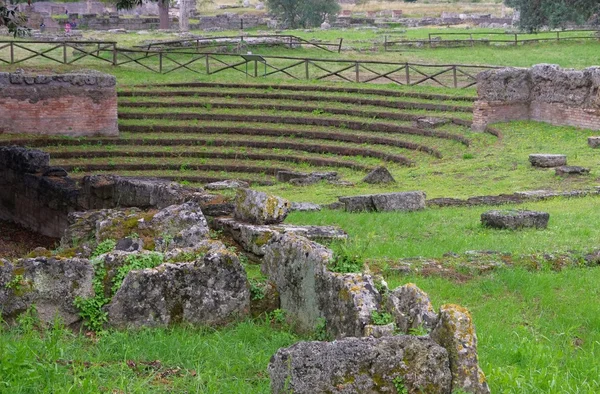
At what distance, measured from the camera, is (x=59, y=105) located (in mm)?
23016

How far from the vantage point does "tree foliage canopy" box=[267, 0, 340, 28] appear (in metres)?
52.8

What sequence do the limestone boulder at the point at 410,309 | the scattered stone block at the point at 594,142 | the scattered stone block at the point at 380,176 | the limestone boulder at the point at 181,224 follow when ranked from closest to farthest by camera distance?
the limestone boulder at the point at 410,309, the limestone boulder at the point at 181,224, the scattered stone block at the point at 380,176, the scattered stone block at the point at 594,142

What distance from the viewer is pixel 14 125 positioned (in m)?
22.8

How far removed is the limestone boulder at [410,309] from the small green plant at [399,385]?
0.54 meters

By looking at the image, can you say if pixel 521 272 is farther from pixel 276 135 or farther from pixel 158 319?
pixel 276 135

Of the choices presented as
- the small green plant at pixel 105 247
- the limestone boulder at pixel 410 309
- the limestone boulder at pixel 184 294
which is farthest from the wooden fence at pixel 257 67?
the limestone boulder at pixel 410 309

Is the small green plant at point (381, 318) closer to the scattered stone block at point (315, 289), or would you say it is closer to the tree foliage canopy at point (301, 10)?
the scattered stone block at point (315, 289)

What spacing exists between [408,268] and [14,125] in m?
16.2

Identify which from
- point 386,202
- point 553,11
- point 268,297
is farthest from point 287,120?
point 268,297

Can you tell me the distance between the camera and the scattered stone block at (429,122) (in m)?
22.2

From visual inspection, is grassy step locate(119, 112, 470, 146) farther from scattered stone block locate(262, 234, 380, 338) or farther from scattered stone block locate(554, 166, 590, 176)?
scattered stone block locate(262, 234, 380, 338)

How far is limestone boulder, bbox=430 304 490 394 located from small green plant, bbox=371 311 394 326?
22.9 inches

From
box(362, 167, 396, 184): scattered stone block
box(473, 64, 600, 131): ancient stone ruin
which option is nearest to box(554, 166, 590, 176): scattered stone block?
box(362, 167, 396, 184): scattered stone block

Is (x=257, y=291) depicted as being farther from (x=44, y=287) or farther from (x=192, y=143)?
(x=192, y=143)
